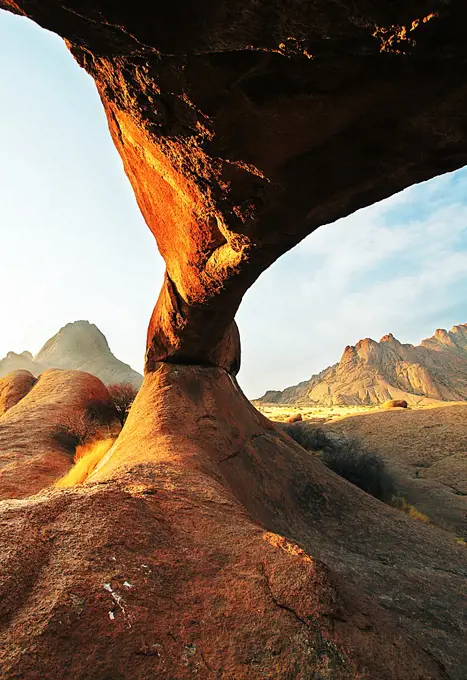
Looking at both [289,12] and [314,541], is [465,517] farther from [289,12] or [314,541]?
[289,12]

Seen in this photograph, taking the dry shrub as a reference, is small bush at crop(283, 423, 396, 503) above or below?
above

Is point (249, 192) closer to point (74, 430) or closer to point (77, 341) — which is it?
point (74, 430)

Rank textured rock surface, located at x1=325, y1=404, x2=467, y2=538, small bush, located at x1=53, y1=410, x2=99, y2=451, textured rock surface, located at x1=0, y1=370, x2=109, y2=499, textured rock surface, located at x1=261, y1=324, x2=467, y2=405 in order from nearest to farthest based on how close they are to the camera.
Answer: textured rock surface, located at x1=0, y1=370, x2=109, y2=499
textured rock surface, located at x1=325, y1=404, x2=467, y2=538
small bush, located at x1=53, y1=410, x2=99, y2=451
textured rock surface, located at x1=261, y1=324, x2=467, y2=405

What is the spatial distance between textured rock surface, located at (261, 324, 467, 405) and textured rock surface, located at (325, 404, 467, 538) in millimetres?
34428

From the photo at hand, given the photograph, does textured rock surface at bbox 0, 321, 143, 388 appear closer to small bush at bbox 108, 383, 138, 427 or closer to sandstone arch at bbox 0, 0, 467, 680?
small bush at bbox 108, 383, 138, 427

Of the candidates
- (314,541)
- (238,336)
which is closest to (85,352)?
(238,336)

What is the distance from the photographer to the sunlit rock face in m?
1.69

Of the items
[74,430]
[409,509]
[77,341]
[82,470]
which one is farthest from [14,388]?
[77,341]

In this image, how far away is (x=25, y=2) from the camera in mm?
1652

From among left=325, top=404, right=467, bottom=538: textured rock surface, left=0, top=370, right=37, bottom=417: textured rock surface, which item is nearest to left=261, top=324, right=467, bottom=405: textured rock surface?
left=325, top=404, right=467, bottom=538: textured rock surface

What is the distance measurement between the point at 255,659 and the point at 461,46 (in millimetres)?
3341

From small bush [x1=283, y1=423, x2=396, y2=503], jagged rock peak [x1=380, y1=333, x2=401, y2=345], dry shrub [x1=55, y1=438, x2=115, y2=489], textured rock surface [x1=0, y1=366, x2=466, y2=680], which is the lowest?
dry shrub [x1=55, y1=438, x2=115, y2=489]

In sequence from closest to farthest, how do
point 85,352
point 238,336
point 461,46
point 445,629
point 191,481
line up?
point 461,46, point 445,629, point 191,481, point 238,336, point 85,352

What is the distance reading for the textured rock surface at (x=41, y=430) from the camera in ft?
28.0
